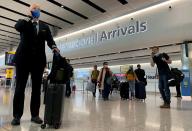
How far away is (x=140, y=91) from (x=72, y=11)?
647 cm

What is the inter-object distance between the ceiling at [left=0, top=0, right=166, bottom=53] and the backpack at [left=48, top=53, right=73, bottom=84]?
835 cm

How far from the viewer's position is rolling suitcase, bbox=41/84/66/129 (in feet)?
8.13

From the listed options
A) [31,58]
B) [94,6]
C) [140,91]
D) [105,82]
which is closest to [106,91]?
[105,82]

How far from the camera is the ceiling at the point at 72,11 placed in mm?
10648

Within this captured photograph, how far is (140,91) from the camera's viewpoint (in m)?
8.02

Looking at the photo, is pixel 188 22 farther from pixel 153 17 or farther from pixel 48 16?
pixel 48 16

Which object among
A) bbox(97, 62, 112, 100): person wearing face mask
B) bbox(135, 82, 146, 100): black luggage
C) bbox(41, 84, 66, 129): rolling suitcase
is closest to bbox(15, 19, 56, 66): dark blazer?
bbox(41, 84, 66, 129): rolling suitcase

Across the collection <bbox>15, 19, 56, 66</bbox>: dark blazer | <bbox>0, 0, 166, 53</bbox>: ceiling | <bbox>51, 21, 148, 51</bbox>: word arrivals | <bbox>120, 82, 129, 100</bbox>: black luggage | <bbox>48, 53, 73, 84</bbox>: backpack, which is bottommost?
<bbox>120, 82, 129, 100</bbox>: black luggage

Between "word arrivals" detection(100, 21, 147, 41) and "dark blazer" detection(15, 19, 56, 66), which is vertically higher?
"word arrivals" detection(100, 21, 147, 41)

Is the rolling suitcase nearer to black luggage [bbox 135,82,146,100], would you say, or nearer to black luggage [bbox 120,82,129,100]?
black luggage [bbox 135,82,146,100]

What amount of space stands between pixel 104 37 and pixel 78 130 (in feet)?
36.2

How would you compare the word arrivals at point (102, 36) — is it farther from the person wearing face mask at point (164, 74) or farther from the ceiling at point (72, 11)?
the person wearing face mask at point (164, 74)

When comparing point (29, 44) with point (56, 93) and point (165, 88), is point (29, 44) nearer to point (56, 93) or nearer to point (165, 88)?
point (56, 93)

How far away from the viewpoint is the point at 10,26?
15.4 metres
